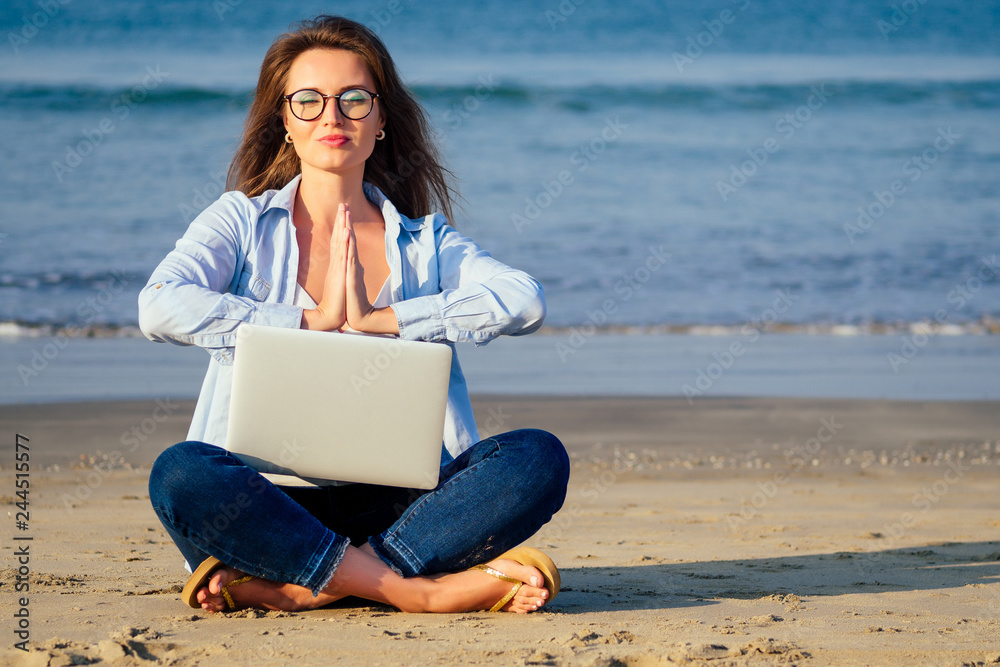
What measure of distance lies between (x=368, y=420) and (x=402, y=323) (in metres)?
0.31

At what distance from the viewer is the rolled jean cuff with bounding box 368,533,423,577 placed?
245cm

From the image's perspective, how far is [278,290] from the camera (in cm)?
264

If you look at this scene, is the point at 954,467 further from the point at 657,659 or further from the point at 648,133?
the point at 648,133

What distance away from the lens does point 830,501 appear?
4.30m

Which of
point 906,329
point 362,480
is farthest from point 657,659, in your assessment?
point 906,329
